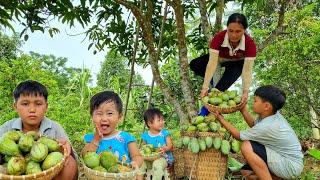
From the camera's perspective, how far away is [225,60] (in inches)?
166

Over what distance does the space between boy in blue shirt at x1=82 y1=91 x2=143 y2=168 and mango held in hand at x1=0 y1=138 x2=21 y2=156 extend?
21.2 inches

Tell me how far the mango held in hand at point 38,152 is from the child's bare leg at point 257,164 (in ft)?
6.50

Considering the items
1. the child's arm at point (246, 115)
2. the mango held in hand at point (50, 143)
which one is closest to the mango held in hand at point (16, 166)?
the mango held in hand at point (50, 143)

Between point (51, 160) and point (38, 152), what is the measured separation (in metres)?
0.08

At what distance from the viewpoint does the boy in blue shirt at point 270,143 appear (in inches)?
142

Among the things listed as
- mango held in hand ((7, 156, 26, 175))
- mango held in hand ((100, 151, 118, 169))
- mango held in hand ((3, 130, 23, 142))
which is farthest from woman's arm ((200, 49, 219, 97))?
mango held in hand ((7, 156, 26, 175))

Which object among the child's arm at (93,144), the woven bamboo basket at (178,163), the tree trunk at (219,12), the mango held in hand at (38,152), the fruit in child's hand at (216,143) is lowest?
the woven bamboo basket at (178,163)

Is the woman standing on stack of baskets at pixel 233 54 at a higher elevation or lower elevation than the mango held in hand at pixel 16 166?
higher

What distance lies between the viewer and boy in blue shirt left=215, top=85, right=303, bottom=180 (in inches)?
142

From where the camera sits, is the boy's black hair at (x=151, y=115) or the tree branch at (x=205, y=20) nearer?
the boy's black hair at (x=151, y=115)

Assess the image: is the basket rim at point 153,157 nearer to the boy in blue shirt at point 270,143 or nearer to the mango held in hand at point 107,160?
the boy in blue shirt at point 270,143

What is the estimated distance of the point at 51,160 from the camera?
2139 mm

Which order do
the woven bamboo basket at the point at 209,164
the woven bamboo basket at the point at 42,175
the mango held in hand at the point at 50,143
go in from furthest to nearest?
the woven bamboo basket at the point at 209,164
the mango held in hand at the point at 50,143
the woven bamboo basket at the point at 42,175

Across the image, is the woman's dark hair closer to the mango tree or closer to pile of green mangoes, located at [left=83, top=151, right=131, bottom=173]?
the mango tree
